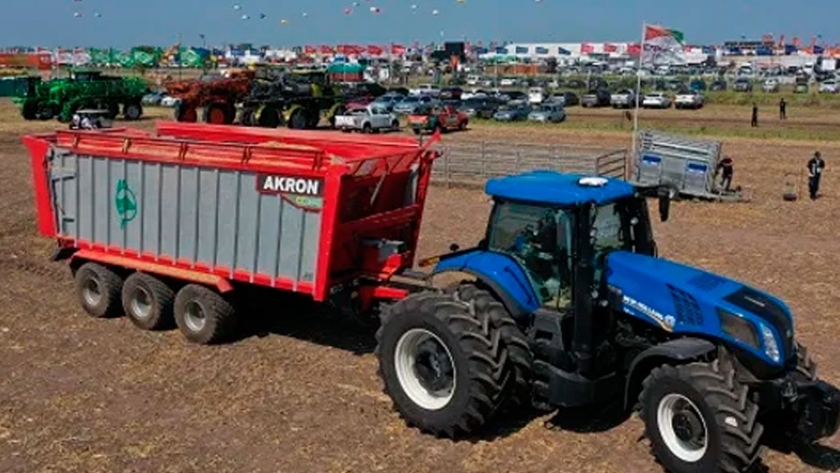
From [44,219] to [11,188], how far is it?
12.5m

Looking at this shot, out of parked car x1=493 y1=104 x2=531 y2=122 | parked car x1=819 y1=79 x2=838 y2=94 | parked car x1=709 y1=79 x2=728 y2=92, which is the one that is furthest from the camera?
parked car x1=709 y1=79 x2=728 y2=92

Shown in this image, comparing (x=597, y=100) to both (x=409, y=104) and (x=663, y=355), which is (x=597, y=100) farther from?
(x=663, y=355)

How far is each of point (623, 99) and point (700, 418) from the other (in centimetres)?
5604

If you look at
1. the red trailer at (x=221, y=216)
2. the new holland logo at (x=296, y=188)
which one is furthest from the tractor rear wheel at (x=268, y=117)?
the new holland logo at (x=296, y=188)

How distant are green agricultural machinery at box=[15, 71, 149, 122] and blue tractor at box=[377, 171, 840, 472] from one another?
39313mm

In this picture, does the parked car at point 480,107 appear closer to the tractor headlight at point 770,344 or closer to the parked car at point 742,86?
the parked car at point 742,86

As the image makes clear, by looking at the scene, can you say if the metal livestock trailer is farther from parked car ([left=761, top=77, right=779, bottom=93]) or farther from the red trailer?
parked car ([left=761, top=77, right=779, bottom=93])

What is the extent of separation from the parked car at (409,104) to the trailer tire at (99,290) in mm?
33372

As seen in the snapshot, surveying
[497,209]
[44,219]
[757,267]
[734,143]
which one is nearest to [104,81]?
[734,143]

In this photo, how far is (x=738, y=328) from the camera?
6684 millimetres

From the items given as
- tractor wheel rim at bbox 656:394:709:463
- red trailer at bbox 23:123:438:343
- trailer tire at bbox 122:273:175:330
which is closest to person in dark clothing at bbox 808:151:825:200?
red trailer at bbox 23:123:438:343

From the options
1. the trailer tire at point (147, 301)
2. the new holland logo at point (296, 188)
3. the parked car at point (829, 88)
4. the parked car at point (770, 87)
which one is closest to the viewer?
the new holland logo at point (296, 188)

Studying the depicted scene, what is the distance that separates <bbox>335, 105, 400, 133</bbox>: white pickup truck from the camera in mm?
38219

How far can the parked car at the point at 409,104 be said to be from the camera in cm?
4578
